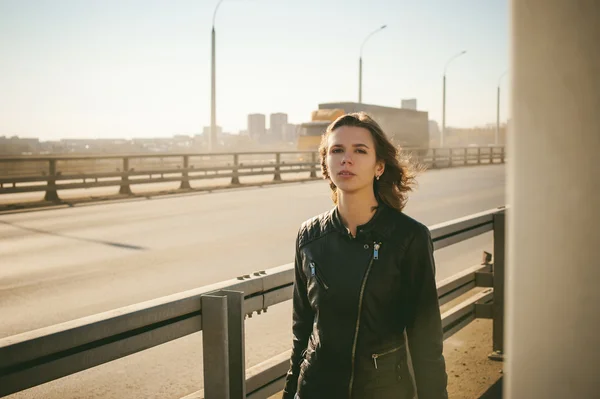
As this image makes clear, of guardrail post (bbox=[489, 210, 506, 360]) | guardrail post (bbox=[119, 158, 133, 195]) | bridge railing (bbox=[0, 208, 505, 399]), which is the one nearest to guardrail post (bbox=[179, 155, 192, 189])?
guardrail post (bbox=[119, 158, 133, 195])

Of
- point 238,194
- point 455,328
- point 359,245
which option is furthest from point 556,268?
point 238,194

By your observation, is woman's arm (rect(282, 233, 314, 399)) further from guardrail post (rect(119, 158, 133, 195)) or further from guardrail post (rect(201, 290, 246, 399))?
guardrail post (rect(119, 158, 133, 195))

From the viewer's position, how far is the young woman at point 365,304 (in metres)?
2.21

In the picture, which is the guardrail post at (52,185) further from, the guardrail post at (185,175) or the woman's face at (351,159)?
the woman's face at (351,159)

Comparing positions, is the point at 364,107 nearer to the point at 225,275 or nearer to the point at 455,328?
the point at 225,275

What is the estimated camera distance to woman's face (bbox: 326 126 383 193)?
8.02 ft

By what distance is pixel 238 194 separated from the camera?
21.4 meters

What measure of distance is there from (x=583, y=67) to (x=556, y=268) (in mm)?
264

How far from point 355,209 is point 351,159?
191 mm

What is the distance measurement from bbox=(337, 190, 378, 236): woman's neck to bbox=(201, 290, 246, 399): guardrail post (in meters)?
0.50

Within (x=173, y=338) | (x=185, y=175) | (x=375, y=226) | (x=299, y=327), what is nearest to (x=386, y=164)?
(x=375, y=226)

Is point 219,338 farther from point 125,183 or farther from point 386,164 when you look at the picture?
point 125,183

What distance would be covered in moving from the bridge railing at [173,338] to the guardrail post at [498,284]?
2.56 meters

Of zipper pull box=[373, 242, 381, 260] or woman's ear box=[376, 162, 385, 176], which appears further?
woman's ear box=[376, 162, 385, 176]
